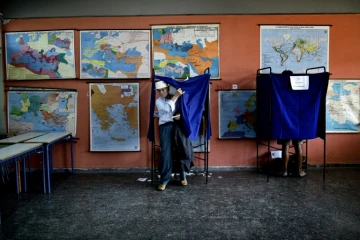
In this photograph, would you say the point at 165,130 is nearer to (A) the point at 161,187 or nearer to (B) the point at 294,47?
(A) the point at 161,187

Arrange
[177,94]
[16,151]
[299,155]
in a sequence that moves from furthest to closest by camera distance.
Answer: [299,155] < [177,94] < [16,151]

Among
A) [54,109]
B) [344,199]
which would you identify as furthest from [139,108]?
[344,199]

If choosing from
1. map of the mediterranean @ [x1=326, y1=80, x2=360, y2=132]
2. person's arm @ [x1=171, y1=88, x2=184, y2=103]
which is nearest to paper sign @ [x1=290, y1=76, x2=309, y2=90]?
map of the mediterranean @ [x1=326, y1=80, x2=360, y2=132]

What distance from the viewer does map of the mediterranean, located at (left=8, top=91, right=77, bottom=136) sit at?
439 cm

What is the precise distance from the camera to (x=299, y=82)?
3.67 m

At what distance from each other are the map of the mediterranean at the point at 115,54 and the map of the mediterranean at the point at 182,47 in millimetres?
188

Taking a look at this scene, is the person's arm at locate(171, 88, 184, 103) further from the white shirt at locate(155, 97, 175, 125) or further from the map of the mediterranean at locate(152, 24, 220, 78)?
the map of the mediterranean at locate(152, 24, 220, 78)

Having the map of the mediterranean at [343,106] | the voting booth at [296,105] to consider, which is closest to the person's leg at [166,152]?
the voting booth at [296,105]

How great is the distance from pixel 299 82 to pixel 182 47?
1880 mm

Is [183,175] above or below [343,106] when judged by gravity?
below

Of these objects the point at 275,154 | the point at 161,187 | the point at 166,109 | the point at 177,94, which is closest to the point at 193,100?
the point at 177,94

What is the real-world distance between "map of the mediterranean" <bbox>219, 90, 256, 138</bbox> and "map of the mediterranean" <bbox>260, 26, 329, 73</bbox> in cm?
65

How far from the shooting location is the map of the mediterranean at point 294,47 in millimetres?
4352

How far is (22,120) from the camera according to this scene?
4.41 metres
